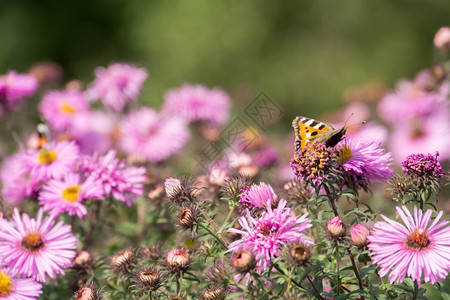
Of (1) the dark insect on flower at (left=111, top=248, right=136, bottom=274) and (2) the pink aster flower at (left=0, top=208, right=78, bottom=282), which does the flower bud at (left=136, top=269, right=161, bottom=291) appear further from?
(2) the pink aster flower at (left=0, top=208, right=78, bottom=282)

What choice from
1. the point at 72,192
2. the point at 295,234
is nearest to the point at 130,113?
the point at 72,192

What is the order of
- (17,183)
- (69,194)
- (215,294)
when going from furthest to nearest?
1. (17,183)
2. (69,194)
3. (215,294)

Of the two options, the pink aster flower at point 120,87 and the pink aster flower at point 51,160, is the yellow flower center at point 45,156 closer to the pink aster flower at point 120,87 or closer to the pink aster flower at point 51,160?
the pink aster flower at point 51,160

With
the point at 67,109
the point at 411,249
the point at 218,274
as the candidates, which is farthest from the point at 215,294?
the point at 67,109

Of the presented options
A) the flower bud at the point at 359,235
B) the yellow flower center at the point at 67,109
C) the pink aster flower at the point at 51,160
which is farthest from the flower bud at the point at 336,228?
the yellow flower center at the point at 67,109

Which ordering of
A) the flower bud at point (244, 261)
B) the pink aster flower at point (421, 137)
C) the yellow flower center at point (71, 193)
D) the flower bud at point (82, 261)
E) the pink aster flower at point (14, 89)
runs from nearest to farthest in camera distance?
the flower bud at point (244, 261), the flower bud at point (82, 261), the yellow flower center at point (71, 193), the pink aster flower at point (14, 89), the pink aster flower at point (421, 137)

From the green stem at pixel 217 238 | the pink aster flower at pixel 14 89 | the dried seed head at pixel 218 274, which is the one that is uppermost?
the pink aster flower at pixel 14 89

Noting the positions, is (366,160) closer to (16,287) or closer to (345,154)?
(345,154)

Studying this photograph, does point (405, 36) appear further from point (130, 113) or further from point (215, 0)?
point (130, 113)
